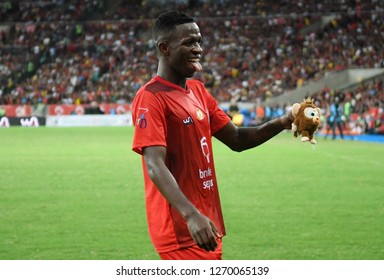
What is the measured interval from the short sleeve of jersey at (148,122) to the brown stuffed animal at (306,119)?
2.92 feet

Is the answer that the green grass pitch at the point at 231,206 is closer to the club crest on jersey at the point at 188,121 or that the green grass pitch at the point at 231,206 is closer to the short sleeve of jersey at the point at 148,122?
the club crest on jersey at the point at 188,121

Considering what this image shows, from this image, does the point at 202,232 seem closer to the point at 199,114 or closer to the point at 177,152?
the point at 177,152

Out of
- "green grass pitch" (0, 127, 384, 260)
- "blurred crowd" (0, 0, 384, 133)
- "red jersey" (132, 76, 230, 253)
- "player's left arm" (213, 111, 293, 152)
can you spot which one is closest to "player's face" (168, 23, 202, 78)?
"red jersey" (132, 76, 230, 253)

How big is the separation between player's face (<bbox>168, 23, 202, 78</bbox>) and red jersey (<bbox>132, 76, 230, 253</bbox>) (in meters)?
0.15

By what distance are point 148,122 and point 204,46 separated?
1870 inches

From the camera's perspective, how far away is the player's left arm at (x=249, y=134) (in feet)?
15.6

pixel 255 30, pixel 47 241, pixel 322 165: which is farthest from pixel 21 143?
pixel 255 30

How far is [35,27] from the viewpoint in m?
55.8

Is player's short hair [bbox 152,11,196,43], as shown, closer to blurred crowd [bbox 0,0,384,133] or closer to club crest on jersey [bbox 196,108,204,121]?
club crest on jersey [bbox 196,108,204,121]

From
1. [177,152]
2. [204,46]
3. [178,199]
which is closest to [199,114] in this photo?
[177,152]

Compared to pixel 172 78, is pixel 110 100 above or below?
below
